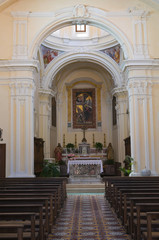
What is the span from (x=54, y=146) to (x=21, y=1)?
11467mm

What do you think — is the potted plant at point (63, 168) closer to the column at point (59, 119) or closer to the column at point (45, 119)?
the column at point (45, 119)

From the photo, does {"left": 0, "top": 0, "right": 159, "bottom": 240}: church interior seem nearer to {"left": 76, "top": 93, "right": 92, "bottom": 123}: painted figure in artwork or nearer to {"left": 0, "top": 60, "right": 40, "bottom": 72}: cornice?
{"left": 0, "top": 60, "right": 40, "bottom": 72}: cornice

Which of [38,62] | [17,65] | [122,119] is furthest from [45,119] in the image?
[17,65]

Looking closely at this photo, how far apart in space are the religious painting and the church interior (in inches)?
45.0

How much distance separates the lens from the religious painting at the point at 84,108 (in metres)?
24.1

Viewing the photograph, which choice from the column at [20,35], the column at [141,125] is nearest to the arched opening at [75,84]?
the column at [20,35]

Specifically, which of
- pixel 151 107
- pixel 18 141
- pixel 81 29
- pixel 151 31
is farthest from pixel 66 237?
pixel 81 29

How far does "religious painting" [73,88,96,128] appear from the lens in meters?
24.1

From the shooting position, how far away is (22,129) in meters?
13.0

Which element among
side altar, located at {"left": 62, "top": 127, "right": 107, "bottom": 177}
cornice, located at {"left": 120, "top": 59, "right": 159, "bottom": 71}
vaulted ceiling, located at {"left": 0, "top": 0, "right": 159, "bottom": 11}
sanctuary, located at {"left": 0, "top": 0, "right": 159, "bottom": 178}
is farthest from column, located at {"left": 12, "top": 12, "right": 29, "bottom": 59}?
side altar, located at {"left": 62, "top": 127, "right": 107, "bottom": 177}

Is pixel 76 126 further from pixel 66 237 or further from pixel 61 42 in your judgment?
pixel 66 237

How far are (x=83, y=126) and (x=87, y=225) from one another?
17227 mm

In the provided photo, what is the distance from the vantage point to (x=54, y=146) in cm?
2273

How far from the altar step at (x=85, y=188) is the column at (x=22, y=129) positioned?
194 cm
